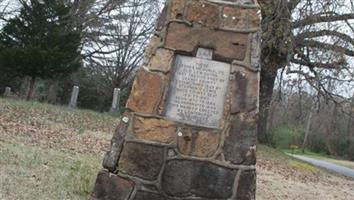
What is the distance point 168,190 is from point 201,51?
62.9 inches

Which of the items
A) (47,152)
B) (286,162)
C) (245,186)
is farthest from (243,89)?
(286,162)

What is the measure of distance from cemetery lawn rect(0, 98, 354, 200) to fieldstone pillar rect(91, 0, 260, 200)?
945 millimetres

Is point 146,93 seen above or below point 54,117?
Answer: below

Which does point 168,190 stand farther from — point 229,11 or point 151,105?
point 229,11

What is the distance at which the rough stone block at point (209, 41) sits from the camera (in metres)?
6.44

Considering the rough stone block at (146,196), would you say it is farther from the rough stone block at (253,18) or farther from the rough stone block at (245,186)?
the rough stone block at (253,18)

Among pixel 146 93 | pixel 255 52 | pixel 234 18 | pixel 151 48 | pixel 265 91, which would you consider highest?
pixel 265 91

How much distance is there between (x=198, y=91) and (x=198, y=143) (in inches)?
22.9

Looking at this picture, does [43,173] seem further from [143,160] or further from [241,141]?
Answer: [241,141]

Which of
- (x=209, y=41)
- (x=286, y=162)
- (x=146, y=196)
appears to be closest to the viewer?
(x=146, y=196)

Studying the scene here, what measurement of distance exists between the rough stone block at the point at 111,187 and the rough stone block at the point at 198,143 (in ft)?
2.33

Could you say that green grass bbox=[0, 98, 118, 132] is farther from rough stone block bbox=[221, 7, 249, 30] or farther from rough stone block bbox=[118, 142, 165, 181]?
rough stone block bbox=[221, 7, 249, 30]

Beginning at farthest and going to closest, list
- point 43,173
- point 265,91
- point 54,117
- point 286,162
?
1. point 265,91
2. point 286,162
3. point 54,117
4. point 43,173

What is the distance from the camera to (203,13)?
6516mm
